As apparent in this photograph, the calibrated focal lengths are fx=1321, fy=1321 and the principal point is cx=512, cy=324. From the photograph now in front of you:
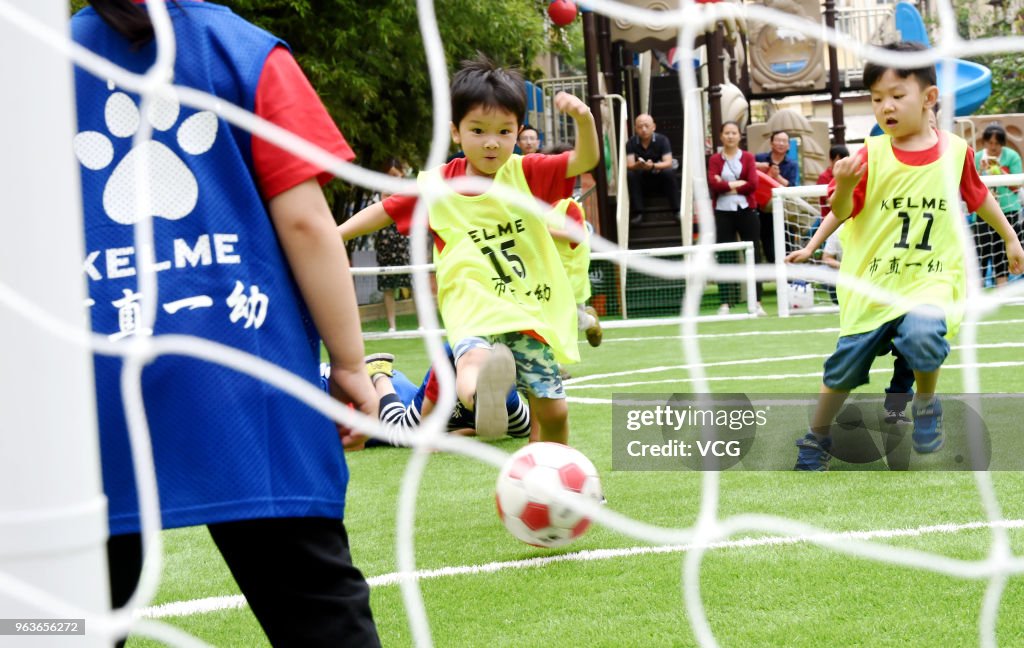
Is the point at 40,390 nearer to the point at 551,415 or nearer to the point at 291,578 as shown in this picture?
the point at 291,578

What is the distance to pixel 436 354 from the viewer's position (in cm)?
224

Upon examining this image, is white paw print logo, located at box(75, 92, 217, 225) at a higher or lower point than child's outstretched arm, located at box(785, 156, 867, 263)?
higher

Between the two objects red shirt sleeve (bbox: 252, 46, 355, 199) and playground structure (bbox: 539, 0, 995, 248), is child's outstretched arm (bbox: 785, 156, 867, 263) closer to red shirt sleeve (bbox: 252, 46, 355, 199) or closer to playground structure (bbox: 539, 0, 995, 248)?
red shirt sleeve (bbox: 252, 46, 355, 199)

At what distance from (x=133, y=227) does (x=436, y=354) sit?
564 millimetres

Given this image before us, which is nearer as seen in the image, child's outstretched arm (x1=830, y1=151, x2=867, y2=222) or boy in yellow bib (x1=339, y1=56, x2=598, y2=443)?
boy in yellow bib (x1=339, y1=56, x2=598, y2=443)

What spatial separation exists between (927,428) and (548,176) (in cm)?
160

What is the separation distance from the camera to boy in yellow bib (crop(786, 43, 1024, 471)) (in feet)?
14.0

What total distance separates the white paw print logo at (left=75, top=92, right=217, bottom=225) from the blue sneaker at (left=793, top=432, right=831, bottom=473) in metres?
3.04

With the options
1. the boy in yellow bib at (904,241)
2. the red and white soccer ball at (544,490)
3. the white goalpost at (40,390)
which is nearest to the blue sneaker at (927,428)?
the boy in yellow bib at (904,241)

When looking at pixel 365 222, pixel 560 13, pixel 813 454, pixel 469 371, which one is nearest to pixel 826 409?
pixel 813 454

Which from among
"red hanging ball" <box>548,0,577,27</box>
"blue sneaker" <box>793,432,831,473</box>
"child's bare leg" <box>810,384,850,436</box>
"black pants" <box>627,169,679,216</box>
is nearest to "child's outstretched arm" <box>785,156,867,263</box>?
"child's bare leg" <box>810,384,850,436</box>

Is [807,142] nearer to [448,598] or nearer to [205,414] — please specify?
[448,598]

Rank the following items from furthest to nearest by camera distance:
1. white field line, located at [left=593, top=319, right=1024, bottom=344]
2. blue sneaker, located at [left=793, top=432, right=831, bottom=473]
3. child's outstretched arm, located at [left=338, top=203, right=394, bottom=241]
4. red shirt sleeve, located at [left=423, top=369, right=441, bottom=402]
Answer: white field line, located at [left=593, top=319, right=1024, bottom=344], red shirt sleeve, located at [left=423, top=369, right=441, bottom=402], blue sneaker, located at [left=793, top=432, right=831, bottom=473], child's outstretched arm, located at [left=338, top=203, right=394, bottom=241]

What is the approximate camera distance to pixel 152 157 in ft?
6.31
